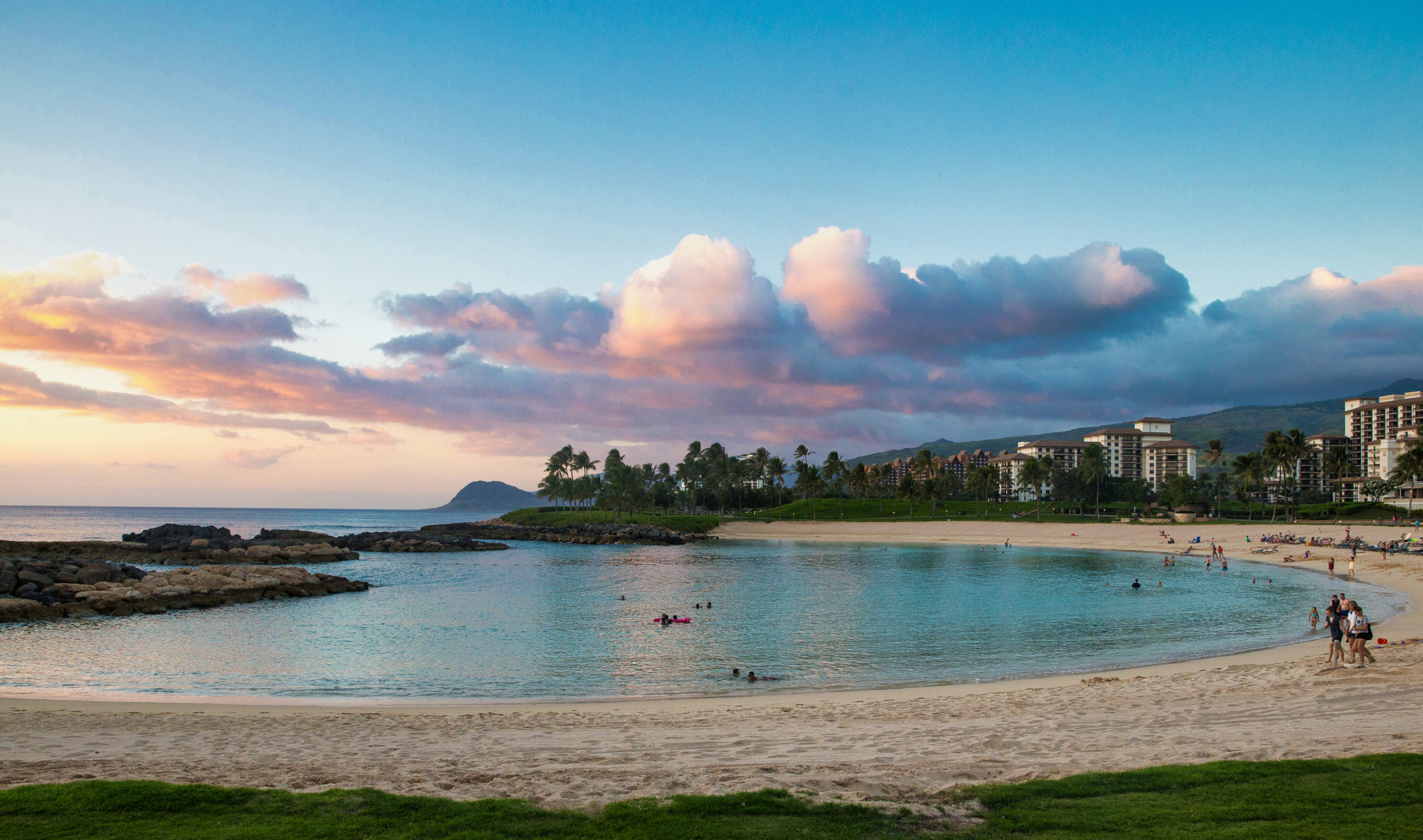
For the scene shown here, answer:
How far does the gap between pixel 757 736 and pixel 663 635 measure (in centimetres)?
1847

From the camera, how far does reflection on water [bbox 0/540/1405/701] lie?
24.1m

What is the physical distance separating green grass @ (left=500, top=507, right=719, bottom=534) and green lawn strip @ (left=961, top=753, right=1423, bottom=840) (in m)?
123

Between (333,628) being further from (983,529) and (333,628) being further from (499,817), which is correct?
(983,529)

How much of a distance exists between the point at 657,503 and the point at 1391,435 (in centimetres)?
18512

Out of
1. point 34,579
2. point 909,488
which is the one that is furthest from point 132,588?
point 909,488

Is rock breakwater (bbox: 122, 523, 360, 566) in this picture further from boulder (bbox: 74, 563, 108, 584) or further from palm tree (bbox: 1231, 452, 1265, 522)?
palm tree (bbox: 1231, 452, 1265, 522)

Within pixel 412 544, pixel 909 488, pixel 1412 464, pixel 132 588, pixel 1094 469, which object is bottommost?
pixel 412 544

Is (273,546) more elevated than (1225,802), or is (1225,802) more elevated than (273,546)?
(1225,802)

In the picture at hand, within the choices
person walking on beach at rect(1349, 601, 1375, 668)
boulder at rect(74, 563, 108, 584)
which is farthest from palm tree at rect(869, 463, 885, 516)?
person walking on beach at rect(1349, 601, 1375, 668)

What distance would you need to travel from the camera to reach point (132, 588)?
4153 cm

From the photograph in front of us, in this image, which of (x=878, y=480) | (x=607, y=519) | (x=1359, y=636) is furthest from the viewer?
(x=878, y=480)

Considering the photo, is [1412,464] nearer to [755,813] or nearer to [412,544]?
[755,813]

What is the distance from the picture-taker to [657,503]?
180 m

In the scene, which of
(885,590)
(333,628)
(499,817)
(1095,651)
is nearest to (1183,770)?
(499,817)
